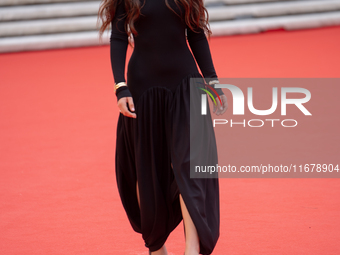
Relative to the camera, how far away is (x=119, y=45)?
184cm

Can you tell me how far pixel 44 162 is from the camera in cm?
360

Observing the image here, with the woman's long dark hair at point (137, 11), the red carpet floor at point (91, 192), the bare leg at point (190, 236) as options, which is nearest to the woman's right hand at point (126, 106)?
the woman's long dark hair at point (137, 11)

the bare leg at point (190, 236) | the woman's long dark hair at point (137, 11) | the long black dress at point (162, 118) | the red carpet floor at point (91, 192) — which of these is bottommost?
the red carpet floor at point (91, 192)

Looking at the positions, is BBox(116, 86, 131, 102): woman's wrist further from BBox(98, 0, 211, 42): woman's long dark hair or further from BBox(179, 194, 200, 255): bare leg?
BBox(179, 194, 200, 255): bare leg

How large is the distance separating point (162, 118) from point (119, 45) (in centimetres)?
34

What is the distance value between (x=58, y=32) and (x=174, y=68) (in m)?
8.03

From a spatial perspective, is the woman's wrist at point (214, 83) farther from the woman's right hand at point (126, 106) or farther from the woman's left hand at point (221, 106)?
the woman's right hand at point (126, 106)

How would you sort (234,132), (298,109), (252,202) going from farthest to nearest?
(298,109), (234,132), (252,202)

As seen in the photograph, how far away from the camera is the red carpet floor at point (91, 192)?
89.6 inches

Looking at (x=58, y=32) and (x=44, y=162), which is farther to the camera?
(x=58, y=32)

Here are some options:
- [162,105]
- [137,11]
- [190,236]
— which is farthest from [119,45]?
[190,236]

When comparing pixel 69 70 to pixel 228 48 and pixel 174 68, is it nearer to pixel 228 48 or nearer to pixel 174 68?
pixel 228 48

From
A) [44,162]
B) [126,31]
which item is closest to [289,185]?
[126,31]

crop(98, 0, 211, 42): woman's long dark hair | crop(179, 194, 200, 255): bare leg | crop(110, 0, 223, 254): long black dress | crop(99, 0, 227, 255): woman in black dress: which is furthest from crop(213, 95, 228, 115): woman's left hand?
crop(179, 194, 200, 255): bare leg
